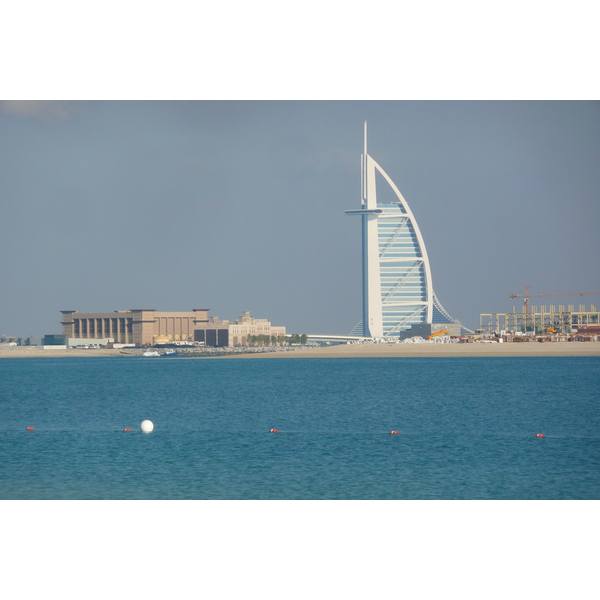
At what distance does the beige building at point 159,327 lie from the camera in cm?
10738

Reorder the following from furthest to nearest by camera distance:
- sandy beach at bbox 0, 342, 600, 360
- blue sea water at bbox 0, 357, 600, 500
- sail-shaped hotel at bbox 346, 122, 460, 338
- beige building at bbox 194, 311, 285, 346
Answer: beige building at bbox 194, 311, 285, 346 < sail-shaped hotel at bbox 346, 122, 460, 338 < sandy beach at bbox 0, 342, 600, 360 < blue sea water at bbox 0, 357, 600, 500

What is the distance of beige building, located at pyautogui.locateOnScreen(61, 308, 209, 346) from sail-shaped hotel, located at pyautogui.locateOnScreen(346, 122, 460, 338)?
34715 millimetres

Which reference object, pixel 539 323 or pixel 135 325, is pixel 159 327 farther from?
pixel 539 323

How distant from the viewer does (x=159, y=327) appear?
110 meters

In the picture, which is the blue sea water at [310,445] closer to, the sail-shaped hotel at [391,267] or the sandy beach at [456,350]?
the sandy beach at [456,350]

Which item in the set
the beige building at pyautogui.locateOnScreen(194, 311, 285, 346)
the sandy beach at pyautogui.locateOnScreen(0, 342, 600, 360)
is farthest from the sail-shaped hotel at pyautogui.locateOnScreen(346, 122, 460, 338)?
the beige building at pyautogui.locateOnScreen(194, 311, 285, 346)

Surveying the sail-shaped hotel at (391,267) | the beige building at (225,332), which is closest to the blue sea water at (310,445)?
the sail-shaped hotel at (391,267)

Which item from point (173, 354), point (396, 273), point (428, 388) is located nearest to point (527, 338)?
point (396, 273)

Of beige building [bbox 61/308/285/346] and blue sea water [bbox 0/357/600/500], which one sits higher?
beige building [bbox 61/308/285/346]

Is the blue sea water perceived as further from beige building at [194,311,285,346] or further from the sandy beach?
Result: beige building at [194,311,285,346]

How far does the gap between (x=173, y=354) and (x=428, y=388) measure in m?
61.6

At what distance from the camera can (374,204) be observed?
79625 mm

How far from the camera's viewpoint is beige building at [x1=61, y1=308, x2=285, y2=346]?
107375mm
